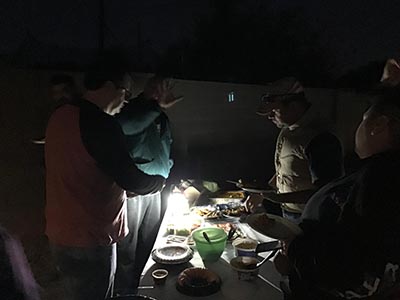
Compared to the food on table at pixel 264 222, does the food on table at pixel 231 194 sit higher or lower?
lower

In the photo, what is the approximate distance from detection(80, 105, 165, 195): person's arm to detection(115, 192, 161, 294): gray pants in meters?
1.27

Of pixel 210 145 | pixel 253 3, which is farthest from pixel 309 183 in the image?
pixel 253 3

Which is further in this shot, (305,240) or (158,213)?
(158,213)

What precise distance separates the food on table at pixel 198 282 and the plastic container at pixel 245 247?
0.86 feet

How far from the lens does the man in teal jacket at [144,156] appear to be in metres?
3.23

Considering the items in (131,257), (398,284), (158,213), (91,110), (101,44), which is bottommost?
(131,257)

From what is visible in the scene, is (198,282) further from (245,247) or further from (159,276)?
(245,247)

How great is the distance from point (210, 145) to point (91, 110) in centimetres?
438

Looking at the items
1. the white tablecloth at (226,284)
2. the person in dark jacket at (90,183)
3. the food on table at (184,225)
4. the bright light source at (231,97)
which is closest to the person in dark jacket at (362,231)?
the white tablecloth at (226,284)

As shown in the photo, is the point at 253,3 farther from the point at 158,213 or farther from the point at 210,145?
the point at 158,213

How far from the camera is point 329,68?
28.5 feet

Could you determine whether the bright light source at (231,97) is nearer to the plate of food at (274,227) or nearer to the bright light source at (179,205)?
the bright light source at (179,205)

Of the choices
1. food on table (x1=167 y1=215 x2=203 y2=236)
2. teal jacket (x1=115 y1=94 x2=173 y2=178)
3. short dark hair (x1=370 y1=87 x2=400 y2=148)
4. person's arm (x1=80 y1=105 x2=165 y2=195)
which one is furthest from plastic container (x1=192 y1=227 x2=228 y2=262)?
teal jacket (x1=115 y1=94 x2=173 y2=178)

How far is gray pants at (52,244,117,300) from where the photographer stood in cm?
221
